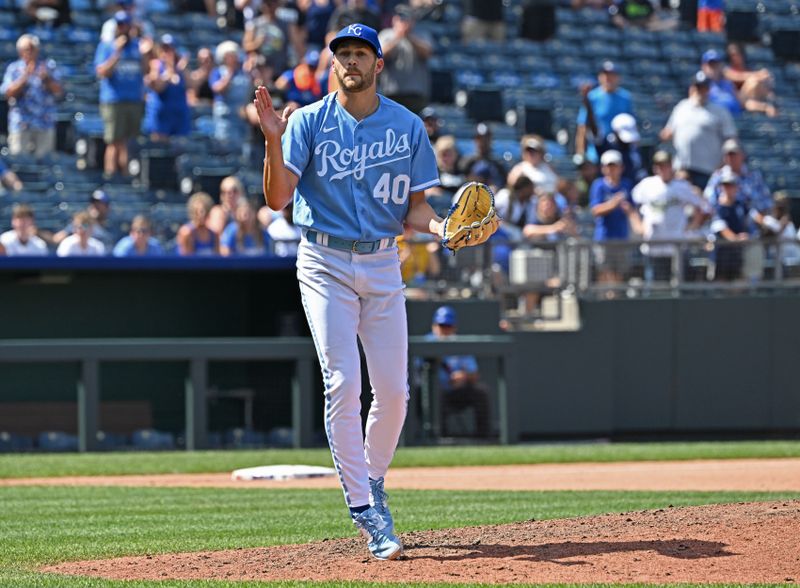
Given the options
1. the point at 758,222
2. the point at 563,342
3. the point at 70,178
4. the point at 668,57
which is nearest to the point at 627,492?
the point at 563,342

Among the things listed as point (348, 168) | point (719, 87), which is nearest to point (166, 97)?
point (719, 87)

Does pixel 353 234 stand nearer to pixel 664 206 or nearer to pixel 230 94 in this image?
pixel 664 206

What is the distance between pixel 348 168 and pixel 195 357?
7859mm

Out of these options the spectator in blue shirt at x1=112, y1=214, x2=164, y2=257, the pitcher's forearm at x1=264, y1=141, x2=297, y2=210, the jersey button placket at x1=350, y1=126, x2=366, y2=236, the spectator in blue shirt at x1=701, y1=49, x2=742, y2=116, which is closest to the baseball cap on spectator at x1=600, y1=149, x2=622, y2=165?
the spectator in blue shirt at x1=701, y1=49, x2=742, y2=116

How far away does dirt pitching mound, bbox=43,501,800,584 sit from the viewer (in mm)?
5848

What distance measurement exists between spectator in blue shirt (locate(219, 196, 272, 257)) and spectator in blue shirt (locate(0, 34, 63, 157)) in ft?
9.18

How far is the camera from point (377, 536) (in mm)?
6238

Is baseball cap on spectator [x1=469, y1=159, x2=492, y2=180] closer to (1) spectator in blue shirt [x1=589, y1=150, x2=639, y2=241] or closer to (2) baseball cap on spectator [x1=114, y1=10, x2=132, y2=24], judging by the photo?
(1) spectator in blue shirt [x1=589, y1=150, x2=639, y2=241]

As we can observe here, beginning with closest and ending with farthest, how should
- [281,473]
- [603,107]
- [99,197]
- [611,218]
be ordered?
[281,473] < [99,197] < [611,218] < [603,107]

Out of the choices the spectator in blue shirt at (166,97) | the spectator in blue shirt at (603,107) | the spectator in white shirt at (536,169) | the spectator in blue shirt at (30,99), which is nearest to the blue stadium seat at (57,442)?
the spectator in blue shirt at (30,99)

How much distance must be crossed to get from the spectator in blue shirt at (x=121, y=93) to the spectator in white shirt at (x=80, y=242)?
221cm

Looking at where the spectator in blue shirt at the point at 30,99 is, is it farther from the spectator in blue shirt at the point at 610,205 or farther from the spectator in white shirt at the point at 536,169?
the spectator in blue shirt at the point at 610,205

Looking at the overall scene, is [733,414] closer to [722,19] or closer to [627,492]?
[627,492]

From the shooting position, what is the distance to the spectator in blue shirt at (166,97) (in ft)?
55.6
